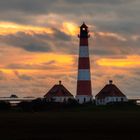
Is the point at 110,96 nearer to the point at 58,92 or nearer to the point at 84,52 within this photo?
the point at 58,92

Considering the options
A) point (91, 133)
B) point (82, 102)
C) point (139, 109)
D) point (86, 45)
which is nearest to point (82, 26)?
point (86, 45)

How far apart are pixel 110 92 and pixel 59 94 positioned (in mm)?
7730

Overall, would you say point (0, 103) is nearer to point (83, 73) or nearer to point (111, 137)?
point (83, 73)

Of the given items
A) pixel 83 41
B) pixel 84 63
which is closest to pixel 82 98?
pixel 84 63

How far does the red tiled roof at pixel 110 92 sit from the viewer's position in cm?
8956

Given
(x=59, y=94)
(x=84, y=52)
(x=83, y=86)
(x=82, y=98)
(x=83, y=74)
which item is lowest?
(x=82, y=98)

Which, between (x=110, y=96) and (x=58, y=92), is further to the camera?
(x=58, y=92)

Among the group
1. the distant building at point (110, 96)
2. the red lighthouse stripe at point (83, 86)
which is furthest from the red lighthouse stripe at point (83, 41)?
the distant building at point (110, 96)

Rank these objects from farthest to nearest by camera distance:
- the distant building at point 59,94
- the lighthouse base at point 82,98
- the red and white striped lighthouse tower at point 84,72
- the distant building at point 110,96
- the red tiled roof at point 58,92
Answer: the red tiled roof at point 58,92 < the distant building at point 59,94 < the distant building at point 110,96 < the lighthouse base at point 82,98 < the red and white striped lighthouse tower at point 84,72

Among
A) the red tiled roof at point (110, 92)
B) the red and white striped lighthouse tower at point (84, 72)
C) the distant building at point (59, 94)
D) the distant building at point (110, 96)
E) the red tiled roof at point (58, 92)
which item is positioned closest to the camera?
the red and white striped lighthouse tower at point (84, 72)

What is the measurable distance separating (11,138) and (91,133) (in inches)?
216

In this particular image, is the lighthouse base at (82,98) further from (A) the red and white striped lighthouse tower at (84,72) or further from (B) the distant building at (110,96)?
(B) the distant building at (110,96)

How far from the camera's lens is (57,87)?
9244 cm

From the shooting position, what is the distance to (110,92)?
293 ft
